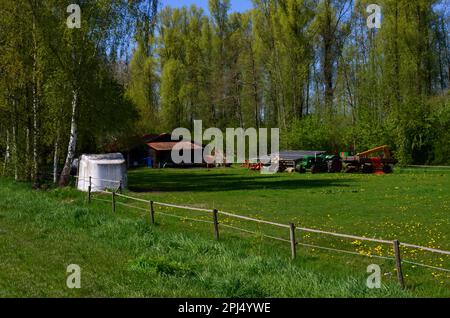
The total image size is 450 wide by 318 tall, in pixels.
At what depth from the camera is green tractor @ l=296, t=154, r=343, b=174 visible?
45906 millimetres

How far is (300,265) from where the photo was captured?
405 inches

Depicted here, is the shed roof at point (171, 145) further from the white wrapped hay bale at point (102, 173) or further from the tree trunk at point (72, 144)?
the white wrapped hay bale at point (102, 173)

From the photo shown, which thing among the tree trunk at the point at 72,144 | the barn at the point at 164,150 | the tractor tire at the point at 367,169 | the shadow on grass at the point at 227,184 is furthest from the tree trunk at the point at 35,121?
the barn at the point at 164,150

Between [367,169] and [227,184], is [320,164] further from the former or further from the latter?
[227,184]

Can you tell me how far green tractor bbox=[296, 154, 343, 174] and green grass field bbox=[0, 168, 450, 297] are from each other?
79.1 ft

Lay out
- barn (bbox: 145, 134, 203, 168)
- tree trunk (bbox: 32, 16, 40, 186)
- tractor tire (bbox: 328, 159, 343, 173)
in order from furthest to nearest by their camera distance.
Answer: barn (bbox: 145, 134, 203, 168), tractor tire (bbox: 328, 159, 343, 173), tree trunk (bbox: 32, 16, 40, 186)

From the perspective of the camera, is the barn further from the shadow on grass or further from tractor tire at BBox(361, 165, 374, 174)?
the shadow on grass

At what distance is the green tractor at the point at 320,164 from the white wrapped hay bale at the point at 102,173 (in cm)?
2277

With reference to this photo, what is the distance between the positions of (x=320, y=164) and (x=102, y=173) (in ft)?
80.9

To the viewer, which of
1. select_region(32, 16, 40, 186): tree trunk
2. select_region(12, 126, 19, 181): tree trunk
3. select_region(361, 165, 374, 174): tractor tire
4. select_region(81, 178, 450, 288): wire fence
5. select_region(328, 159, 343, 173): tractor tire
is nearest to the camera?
select_region(81, 178, 450, 288): wire fence

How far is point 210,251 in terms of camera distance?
11.2 m

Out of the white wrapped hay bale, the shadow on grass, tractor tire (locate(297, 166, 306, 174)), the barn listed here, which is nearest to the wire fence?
the white wrapped hay bale

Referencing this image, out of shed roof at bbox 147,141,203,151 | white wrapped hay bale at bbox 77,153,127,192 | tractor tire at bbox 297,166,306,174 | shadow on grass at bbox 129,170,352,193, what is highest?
shed roof at bbox 147,141,203,151

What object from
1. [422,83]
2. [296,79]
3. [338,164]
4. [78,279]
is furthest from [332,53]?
[78,279]
